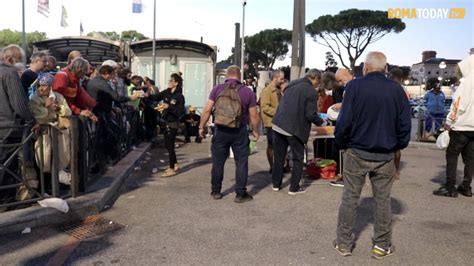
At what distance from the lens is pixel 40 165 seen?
5016 mm

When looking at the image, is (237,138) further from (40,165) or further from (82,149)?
(40,165)

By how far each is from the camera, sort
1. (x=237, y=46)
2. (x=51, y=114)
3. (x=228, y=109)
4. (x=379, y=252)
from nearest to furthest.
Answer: (x=379, y=252)
(x=51, y=114)
(x=228, y=109)
(x=237, y=46)

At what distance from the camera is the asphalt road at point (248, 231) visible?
3975 mm

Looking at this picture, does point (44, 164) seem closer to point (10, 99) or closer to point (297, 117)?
point (10, 99)

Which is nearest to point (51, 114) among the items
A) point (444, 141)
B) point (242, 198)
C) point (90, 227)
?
point (90, 227)

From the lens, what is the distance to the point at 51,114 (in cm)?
516

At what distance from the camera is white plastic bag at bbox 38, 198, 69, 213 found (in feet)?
16.0

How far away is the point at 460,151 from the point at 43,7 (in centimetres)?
2761

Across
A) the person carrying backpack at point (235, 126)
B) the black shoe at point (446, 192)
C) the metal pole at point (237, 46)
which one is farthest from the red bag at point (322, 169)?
the metal pole at point (237, 46)

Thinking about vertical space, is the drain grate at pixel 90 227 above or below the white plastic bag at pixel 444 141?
below

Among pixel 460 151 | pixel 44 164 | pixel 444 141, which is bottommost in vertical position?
pixel 44 164

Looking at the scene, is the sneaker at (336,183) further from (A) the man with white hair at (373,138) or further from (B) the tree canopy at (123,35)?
(B) the tree canopy at (123,35)

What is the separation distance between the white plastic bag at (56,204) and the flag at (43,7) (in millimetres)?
26244

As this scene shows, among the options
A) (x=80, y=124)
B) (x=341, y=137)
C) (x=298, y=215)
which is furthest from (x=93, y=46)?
(x=341, y=137)
